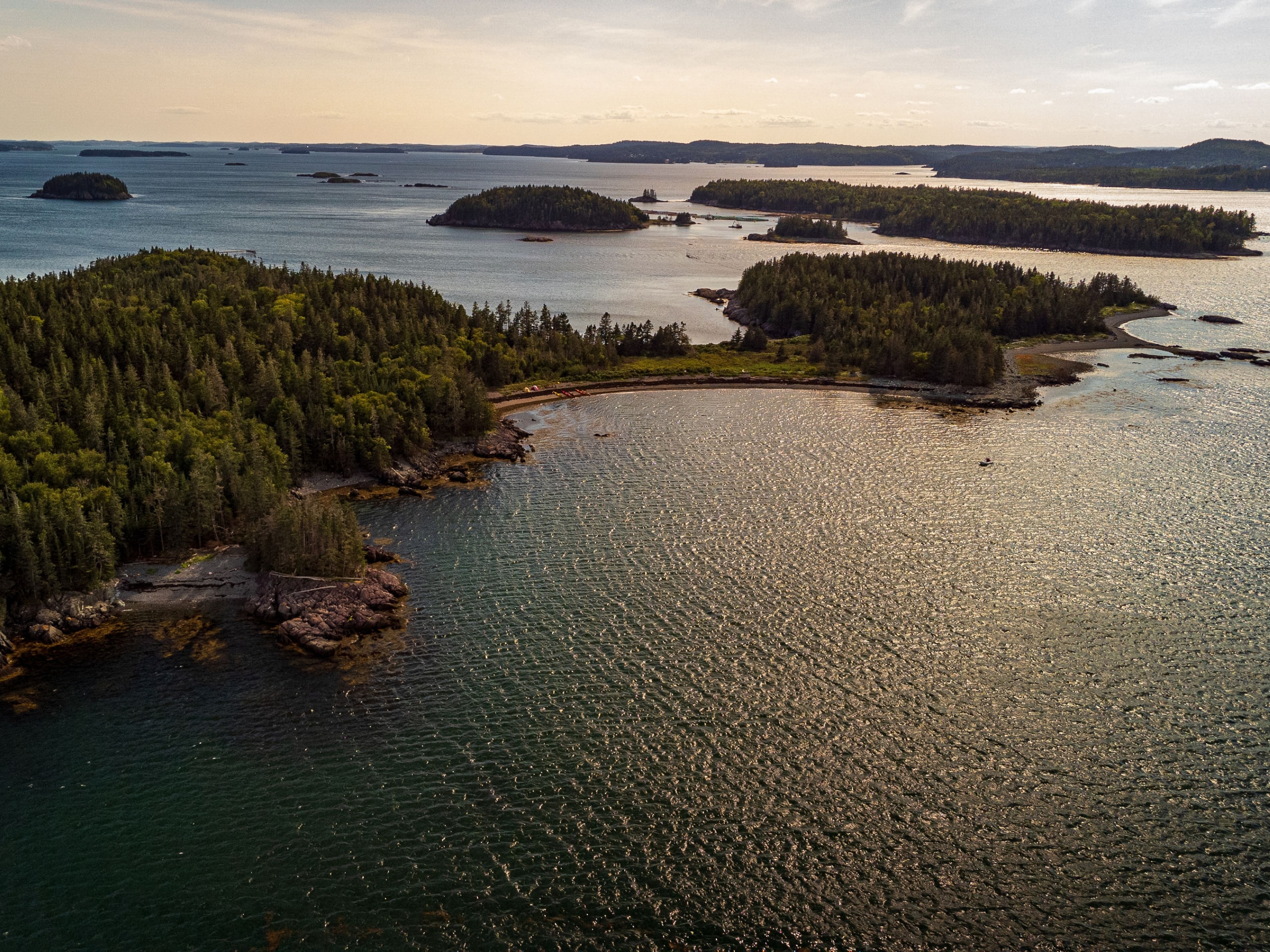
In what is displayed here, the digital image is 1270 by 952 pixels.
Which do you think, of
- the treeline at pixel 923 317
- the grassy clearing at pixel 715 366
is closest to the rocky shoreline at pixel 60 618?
the grassy clearing at pixel 715 366

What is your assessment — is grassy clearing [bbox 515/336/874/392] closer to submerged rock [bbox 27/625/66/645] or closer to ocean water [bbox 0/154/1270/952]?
ocean water [bbox 0/154/1270/952]

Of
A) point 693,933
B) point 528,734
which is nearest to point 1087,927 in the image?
point 693,933

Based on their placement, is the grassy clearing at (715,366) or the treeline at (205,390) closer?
the treeline at (205,390)

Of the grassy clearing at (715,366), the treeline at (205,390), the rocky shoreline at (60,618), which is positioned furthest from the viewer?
the grassy clearing at (715,366)

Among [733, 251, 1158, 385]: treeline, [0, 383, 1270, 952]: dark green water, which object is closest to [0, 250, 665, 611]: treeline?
[0, 383, 1270, 952]: dark green water

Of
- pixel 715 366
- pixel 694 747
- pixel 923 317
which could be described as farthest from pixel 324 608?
pixel 923 317

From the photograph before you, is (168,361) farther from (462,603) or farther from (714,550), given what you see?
(714,550)

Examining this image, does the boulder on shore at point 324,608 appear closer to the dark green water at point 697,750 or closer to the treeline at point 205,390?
the dark green water at point 697,750
